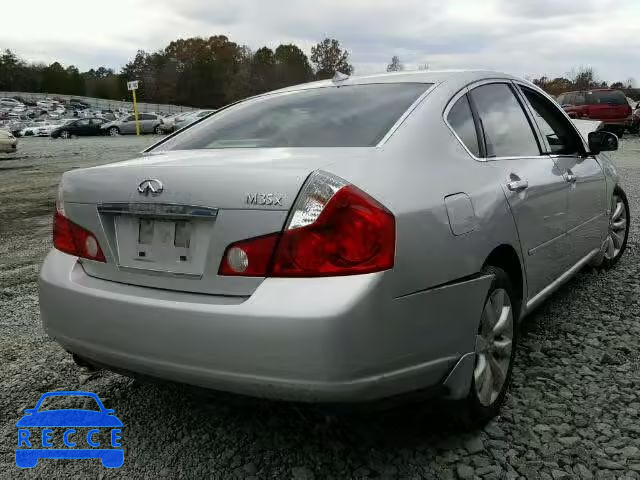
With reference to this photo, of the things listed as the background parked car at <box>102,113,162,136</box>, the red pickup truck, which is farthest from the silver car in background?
the background parked car at <box>102,113,162,136</box>

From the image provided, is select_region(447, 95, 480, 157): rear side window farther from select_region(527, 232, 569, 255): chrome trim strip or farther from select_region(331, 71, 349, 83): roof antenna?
select_region(331, 71, 349, 83): roof antenna

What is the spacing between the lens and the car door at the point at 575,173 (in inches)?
137

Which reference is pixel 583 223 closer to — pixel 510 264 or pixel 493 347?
pixel 510 264

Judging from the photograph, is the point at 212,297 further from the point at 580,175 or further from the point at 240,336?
the point at 580,175

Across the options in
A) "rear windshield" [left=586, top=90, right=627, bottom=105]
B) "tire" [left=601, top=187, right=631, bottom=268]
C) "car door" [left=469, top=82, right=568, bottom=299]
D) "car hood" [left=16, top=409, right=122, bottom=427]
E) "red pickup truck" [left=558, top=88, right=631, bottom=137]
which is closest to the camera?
"car hood" [left=16, top=409, right=122, bottom=427]

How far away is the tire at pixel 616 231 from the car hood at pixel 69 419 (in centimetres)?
372

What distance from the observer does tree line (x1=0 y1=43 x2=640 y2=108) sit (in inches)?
3728

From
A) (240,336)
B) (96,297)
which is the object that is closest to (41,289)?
(96,297)

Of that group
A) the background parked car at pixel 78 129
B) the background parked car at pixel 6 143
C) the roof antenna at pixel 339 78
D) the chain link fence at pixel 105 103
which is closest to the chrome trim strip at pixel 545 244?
the roof antenna at pixel 339 78

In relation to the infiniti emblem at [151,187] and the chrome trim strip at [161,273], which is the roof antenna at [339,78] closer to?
the infiniti emblem at [151,187]

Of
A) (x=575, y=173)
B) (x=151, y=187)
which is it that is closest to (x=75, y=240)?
(x=151, y=187)

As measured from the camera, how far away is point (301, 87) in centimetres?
331

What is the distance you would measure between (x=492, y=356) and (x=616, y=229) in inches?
117

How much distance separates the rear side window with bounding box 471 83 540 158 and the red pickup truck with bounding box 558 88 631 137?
2030cm
